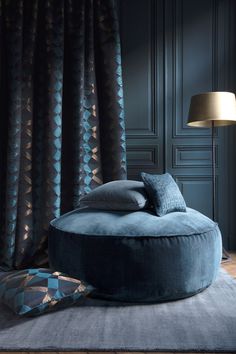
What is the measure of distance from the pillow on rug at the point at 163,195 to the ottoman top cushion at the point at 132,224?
0.03 meters

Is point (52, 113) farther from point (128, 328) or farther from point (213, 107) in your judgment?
point (128, 328)

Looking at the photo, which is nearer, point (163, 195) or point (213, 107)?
point (163, 195)

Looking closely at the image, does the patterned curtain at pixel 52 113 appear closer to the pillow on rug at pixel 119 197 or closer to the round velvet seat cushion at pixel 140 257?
the pillow on rug at pixel 119 197

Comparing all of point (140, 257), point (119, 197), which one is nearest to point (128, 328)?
point (140, 257)

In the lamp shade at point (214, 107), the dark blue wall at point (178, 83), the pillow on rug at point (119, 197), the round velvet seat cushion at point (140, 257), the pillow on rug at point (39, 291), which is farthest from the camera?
the dark blue wall at point (178, 83)

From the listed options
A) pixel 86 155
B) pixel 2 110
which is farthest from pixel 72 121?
pixel 2 110

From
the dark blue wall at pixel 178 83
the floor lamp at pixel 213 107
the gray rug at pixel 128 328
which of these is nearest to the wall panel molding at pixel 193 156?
the dark blue wall at pixel 178 83

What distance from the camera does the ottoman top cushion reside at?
149 cm

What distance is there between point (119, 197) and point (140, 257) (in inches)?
14.5

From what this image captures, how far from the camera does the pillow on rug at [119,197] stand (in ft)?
5.56

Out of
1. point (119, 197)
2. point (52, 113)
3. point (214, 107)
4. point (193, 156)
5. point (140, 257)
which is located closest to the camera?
point (140, 257)

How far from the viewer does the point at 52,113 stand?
7.52ft

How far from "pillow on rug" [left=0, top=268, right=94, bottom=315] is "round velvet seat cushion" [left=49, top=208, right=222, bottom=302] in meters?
0.09

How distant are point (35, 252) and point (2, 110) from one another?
0.92 meters
